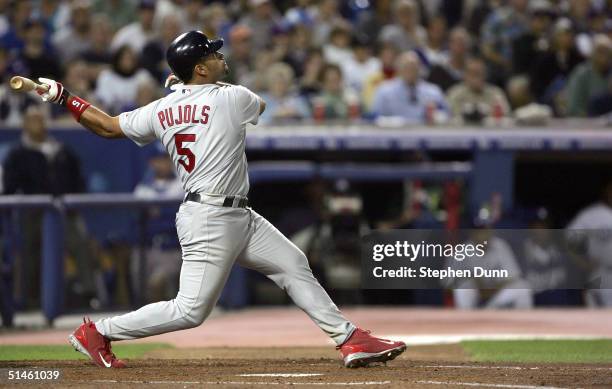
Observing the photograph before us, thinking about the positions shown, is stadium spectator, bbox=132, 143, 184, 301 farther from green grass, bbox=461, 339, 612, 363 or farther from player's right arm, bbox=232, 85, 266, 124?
player's right arm, bbox=232, 85, 266, 124

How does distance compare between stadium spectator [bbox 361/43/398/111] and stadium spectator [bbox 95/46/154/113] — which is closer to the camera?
stadium spectator [bbox 95/46/154/113]

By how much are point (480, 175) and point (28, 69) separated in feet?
15.3

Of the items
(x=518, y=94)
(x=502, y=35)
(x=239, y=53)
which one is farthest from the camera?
(x=502, y=35)

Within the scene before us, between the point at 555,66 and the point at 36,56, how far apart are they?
→ 5.64m

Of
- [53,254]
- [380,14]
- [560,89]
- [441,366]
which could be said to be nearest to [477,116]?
[560,89]

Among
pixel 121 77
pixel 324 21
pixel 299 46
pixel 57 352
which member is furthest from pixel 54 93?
pixel 324 21

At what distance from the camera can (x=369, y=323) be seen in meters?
9.85

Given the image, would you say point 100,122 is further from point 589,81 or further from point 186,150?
point 589,81

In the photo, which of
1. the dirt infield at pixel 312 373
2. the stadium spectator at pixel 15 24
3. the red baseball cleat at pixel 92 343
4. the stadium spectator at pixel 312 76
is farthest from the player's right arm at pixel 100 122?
the stadium spectator at pixel 15 24

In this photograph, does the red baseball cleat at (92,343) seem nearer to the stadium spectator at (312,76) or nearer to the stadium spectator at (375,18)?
the stadium spectator at (312,76)

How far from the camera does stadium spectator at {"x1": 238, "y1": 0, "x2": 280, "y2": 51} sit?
13.6m

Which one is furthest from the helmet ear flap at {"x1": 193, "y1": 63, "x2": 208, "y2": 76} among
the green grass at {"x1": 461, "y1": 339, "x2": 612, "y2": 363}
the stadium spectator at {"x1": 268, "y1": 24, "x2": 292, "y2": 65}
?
the stadium spectator at {"x1": 268, "y1": 24, "x2": 292, "y2": 65}

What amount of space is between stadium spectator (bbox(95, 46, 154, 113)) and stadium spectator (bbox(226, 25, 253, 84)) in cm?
89

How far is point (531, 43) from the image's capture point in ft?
45.5
